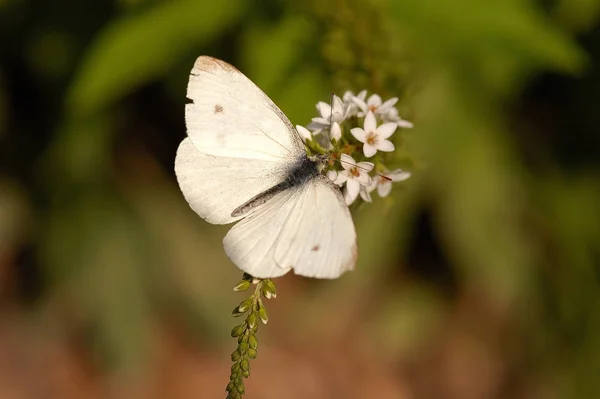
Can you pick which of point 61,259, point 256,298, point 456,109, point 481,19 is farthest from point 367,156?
point 61,259

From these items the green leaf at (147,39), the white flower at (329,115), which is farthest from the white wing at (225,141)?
the green leaf at (147,39)

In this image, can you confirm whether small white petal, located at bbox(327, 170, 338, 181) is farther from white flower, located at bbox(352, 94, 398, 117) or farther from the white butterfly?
white flower, located at bbox(352, 94, 398, 117)

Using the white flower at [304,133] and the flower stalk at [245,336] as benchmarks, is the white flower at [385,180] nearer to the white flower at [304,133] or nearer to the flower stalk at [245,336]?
the white flower at [304,133]

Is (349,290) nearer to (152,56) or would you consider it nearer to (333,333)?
(333,333)

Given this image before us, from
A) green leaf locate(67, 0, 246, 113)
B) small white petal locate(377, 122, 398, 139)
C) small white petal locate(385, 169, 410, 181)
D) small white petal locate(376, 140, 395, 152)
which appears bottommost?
small white petal locate(385, 169, 410, 181)

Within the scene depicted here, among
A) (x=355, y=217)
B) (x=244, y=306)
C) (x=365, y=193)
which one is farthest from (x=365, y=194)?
(x=355, y=217)

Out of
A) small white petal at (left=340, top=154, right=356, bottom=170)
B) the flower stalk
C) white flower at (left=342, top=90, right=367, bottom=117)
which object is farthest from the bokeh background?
the flower stalk
